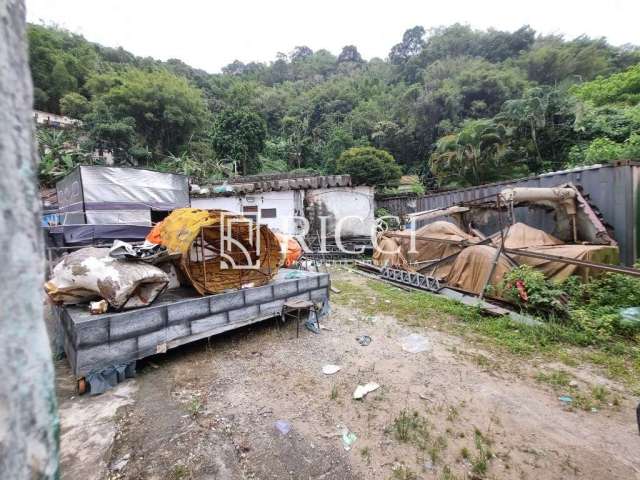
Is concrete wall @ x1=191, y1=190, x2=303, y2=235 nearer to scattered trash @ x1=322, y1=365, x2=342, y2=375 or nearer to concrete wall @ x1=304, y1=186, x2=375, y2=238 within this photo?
concrete wall @ x1=304, y1=186, x2=375, y2=238

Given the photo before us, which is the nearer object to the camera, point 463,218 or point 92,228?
point 92,228

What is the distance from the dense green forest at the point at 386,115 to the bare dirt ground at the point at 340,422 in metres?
10.6

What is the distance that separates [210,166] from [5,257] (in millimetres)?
24647

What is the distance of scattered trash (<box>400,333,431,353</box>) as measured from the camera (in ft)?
13.4

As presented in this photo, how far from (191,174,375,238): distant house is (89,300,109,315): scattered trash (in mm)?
9727

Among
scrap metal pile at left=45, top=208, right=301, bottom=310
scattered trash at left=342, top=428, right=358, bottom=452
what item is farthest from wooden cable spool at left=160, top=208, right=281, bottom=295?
scattered trash at left=342, top=428, right=358, bottom=452

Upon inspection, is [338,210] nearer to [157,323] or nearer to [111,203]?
[111,203]

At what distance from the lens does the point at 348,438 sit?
2496mm

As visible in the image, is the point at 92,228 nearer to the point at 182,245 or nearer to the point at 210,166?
the point at 182,245

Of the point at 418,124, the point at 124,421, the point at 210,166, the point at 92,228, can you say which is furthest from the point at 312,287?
the point at 418,124

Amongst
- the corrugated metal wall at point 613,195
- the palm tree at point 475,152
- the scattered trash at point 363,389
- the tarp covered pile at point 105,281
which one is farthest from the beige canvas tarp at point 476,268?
the palm tree at point 475,152

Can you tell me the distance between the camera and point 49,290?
3.43 metres

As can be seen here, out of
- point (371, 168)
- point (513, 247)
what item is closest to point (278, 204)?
point (371, 168)

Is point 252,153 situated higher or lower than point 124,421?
higher
